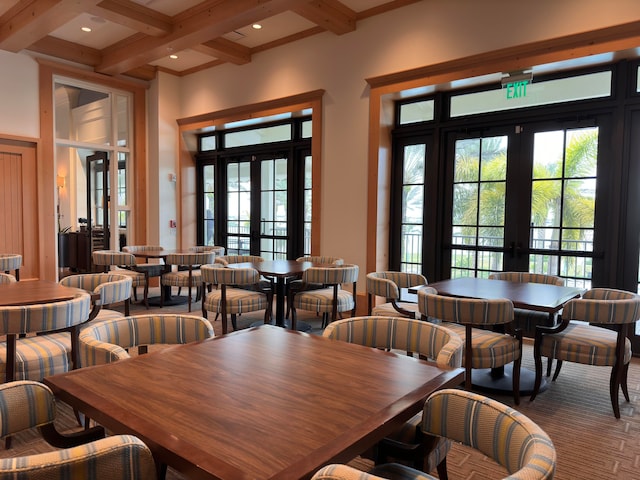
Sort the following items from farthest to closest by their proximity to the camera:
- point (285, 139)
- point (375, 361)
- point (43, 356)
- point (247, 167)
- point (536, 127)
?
point (247, 167)
point (285, 139)
point (536, 127)
point (43, 356)
point (375, 361)

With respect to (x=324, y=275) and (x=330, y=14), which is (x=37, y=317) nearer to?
(x=324, y=275)

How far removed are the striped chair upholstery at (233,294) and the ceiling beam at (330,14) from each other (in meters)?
2.85

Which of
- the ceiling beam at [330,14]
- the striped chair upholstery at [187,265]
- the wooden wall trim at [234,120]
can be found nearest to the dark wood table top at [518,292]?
the wooden wall trim at [234,120]

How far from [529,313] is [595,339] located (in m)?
0.65

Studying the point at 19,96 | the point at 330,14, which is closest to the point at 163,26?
the point at 330,14

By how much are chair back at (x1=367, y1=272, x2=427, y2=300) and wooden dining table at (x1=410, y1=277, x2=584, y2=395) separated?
0.30m

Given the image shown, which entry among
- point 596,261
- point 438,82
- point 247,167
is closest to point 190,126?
point 247,167

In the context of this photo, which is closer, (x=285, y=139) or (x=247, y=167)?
(x=285, y=139)

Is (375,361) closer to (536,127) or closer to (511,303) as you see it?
(511,303)

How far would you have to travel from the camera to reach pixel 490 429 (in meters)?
1.23

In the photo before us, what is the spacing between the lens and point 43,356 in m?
2.62

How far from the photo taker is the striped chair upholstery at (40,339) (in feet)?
7.60

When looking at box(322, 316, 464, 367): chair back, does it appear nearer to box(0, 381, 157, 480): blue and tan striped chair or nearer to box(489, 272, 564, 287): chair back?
box(0, 381, 157, 480): blue and tan striped chair

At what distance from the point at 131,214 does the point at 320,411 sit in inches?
293
